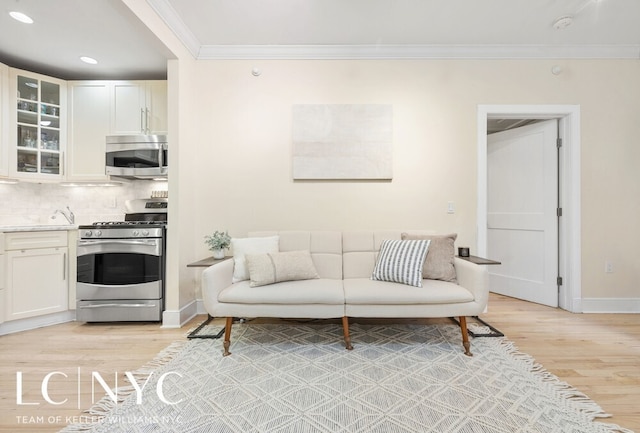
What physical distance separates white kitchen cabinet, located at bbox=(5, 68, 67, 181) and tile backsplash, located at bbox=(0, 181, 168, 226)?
1.04ft

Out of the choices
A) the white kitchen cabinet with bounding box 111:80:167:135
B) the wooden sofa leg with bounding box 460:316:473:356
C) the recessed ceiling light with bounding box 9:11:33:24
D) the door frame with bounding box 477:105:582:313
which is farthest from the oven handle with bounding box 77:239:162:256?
the door frame with bounding box 477:105:582:313

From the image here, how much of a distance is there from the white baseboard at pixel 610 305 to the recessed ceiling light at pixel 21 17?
5.63 metres

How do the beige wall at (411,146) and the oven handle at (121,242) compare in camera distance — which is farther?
the beige wall at (411,146)

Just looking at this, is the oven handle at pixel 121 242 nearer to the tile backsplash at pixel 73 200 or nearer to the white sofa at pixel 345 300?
the tile backsplash at pixel 73 200

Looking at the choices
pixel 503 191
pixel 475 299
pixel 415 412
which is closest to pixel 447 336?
pixel 475 299

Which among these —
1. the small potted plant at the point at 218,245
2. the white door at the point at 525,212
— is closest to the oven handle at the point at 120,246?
the small potted plant at the point at 218,245

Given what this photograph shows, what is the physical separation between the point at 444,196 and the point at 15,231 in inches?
154

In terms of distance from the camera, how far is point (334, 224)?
3.01m

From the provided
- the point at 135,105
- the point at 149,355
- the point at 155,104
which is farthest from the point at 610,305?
the point at 135,105

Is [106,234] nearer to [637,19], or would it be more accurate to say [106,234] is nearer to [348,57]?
[348,57]

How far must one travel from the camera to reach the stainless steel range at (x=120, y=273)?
104 inches

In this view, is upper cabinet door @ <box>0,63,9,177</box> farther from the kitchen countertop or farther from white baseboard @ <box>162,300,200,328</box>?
white baseboard @ <box>162,300,200,328</box>

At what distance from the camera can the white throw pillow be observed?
7.91 ft

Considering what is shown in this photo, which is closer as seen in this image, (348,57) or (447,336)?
(447,336)
